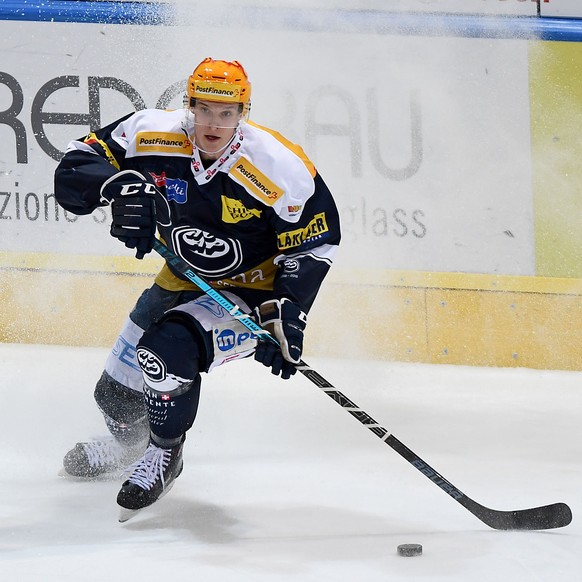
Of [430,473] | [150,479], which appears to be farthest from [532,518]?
[150,479]

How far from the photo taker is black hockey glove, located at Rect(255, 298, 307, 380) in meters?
3.03

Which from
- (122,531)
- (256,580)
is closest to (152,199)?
(122,531)

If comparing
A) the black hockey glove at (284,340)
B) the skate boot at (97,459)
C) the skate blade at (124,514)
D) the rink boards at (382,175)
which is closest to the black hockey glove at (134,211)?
the black hockey glove at (284,340)

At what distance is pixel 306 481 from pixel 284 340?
25.9 inches

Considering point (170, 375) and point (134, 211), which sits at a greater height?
point (134, 211)

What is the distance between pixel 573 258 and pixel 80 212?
8.90 feet

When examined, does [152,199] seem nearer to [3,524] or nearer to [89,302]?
[3,524]

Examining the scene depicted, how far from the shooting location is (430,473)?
10.1ft

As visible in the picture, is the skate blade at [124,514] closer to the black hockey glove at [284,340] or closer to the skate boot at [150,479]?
the skate boot at [150,479]

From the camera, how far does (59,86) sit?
17.0ft

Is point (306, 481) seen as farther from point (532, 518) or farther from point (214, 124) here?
point (214, 124)

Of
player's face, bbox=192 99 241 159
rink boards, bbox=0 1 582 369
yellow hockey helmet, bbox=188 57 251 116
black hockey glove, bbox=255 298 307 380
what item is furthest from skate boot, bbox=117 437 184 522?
rink boards, bbox=0 1 582 369

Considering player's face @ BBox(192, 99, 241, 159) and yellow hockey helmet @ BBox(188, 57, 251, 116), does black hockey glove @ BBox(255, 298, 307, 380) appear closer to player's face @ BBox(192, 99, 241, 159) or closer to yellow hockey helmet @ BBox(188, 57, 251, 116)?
player's face @ BBox(192, 99, 241, 159)

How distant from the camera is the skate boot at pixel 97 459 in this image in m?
3.50
